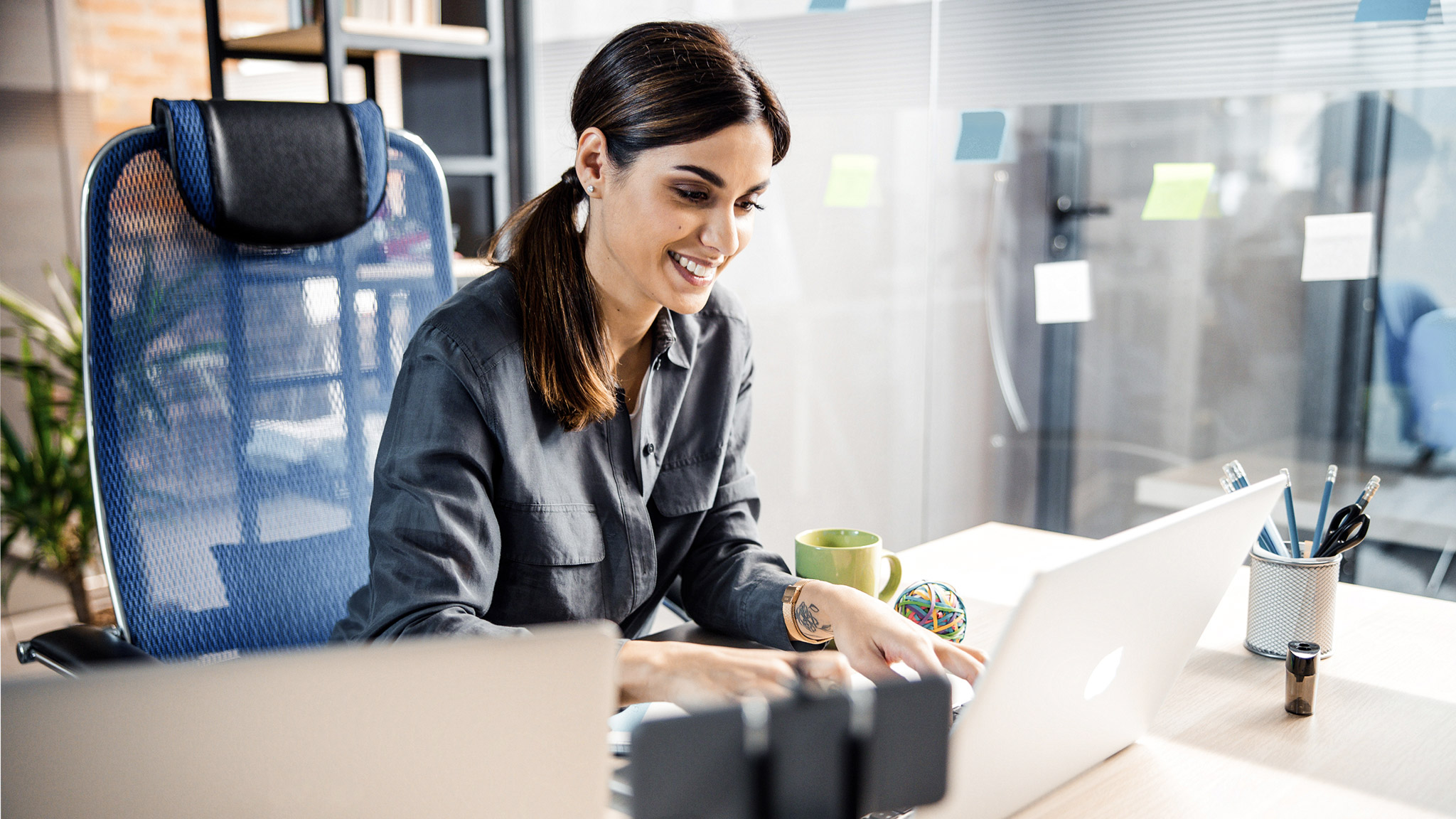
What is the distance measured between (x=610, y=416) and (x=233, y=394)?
0.43 meters

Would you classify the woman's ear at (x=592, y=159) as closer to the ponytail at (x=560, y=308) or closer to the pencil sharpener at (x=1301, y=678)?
the ponytail at (x=560, y=308)

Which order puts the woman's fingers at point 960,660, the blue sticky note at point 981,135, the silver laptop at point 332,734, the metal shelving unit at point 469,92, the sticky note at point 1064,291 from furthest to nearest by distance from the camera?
1. the metal shelving unit at point 469,92
2. the sticky note at point 1064,291
3. the blue sticky note at point 981,135
4. the woman's fingers at point 960,660
5. the silver laptop at point 332,734

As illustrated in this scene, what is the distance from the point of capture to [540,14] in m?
2.91

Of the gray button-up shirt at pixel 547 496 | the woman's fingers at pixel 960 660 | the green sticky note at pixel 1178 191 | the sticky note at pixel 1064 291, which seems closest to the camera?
the woman's fingers at pixel 960 660

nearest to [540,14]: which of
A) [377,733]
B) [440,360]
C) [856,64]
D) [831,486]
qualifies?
[856,64]

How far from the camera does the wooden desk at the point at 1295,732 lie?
2.56 feet

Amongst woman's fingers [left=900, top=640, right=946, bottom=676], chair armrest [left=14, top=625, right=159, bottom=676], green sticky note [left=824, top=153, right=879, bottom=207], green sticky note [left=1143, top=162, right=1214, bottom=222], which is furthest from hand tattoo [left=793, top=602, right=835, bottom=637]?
green sticky note [left=824, top=153, right=879, bottom=207]

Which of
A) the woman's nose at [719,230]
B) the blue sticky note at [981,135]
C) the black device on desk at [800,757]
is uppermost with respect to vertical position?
the blue sticky note at [981,135]

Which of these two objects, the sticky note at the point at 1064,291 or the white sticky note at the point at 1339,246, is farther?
the sticky note at the point at 1064,291

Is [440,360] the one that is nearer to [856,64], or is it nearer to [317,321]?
[317,321]

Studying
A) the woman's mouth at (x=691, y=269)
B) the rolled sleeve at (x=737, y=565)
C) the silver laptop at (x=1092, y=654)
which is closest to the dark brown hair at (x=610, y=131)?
Answer: the woman's mouth at (x=691, y=269)

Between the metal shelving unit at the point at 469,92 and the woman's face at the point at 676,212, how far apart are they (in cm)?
159

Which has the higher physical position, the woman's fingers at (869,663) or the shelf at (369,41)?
the shelf at (369,41)

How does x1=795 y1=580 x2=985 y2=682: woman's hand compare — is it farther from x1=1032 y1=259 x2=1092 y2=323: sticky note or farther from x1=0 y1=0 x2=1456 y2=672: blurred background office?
x1=1032 y1=259 x2=1092 y2=323: sticky note
